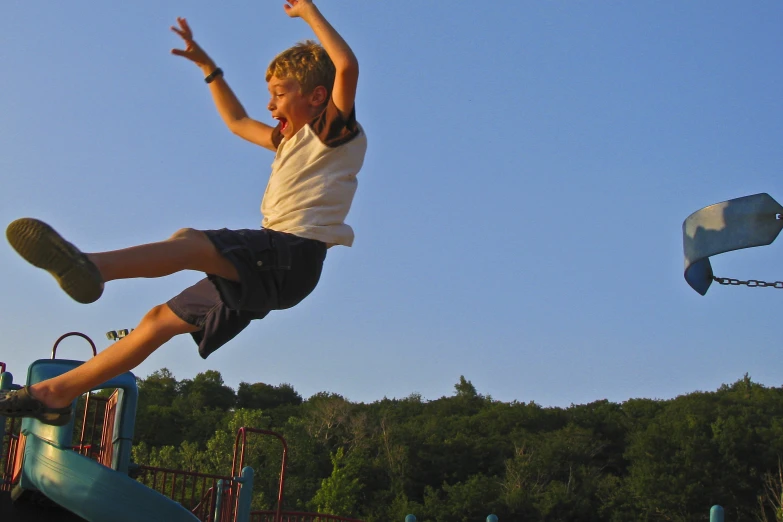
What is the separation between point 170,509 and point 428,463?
45.0 meters

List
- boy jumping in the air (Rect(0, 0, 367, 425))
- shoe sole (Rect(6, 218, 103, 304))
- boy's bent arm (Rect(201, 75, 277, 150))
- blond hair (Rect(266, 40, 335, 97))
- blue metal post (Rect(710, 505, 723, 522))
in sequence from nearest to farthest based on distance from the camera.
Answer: shoe sole (Rect(6, 218, 103, 304)) < boy jumping in the air (Rect(0, 0, 367, 425)) < blond hair (Rect(266, 40, 335, 97)) < boy's bent arm (Rect(201, 75, 277, 150)) < blue metal post (Rect(710, 505, 723, 522))

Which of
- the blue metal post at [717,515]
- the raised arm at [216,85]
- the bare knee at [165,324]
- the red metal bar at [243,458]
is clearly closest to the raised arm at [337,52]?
the raised arm at [216,85]

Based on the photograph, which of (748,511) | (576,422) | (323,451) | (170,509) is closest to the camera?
(170,509)

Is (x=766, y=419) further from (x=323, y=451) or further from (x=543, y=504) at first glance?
(x=323, y=451)

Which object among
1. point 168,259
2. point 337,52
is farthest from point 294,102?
point 168,259

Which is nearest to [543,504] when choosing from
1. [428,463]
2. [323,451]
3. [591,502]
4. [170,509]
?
[591,502]

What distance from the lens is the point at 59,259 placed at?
2840 millimetres

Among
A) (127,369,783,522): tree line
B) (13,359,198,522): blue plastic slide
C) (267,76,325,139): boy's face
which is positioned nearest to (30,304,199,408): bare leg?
(13,359,198,522): blue plastic slide

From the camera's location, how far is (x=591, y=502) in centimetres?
4475

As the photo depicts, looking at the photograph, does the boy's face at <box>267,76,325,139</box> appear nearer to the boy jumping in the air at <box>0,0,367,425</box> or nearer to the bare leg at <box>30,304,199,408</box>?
the boy jumping in the air at <box>0,0,367,425</box>

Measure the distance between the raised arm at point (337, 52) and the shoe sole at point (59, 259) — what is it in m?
1.15

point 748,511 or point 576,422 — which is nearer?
point 748,511

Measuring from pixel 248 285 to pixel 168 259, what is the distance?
340mm

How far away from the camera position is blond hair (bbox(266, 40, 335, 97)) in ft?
12.4
